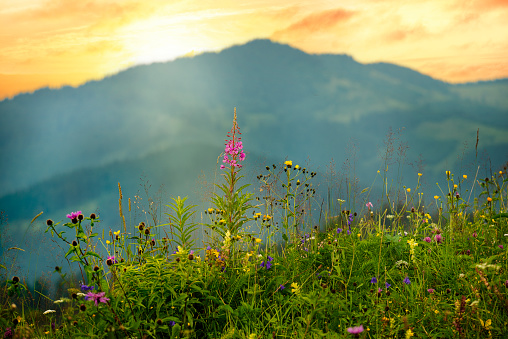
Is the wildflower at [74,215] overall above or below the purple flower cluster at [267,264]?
above

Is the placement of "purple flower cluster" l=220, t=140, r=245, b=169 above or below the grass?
above

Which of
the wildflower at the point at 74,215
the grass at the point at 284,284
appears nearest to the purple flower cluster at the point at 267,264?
the grass at the point at 284,284

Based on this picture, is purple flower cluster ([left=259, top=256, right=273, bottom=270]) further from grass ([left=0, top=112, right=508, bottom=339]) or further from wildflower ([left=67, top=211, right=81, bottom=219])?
wildflower ([left=67, top=211, right=81, bottom=219])

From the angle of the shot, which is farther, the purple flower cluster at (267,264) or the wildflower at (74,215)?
the purple flower cluster at (267,264)

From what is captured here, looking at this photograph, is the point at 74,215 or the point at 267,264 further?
the point at 267,264

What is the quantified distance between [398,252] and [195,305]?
227 centimetres

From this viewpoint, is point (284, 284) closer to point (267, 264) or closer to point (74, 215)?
point (267, 264)

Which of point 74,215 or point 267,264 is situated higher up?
point 74,215

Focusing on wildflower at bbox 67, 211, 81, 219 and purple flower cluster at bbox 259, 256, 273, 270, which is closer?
wildflower at bbox 67, 211, 81, 219

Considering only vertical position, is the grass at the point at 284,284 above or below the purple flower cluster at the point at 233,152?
below

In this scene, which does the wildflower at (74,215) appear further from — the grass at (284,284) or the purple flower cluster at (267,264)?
the purple flower cluster at (267,264)

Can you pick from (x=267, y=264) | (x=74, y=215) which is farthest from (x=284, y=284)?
(x=74, y=215)

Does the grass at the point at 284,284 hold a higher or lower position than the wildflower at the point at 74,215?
lower

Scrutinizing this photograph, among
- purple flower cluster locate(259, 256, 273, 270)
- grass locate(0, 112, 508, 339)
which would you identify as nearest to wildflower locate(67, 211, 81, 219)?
grass locate(0, 112, 508, 339)
